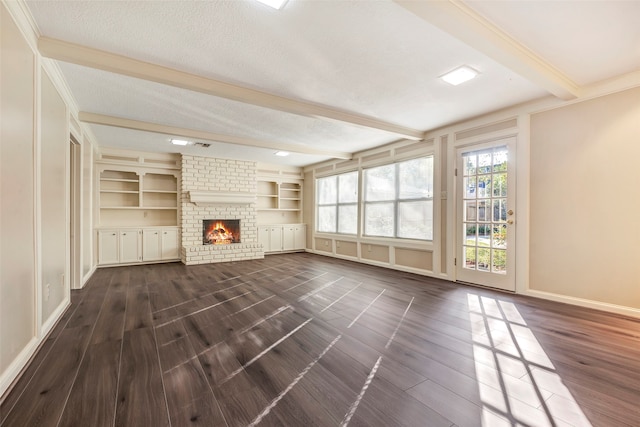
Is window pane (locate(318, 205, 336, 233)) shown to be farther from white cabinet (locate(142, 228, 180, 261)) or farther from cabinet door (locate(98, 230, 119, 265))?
cabinet door (locate(98, 230, 119, 265))

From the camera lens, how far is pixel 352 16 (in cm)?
208

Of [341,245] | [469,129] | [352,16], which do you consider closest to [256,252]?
[341,245]

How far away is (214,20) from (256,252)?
219 inches

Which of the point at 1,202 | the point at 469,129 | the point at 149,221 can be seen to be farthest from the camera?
the point at 149,221

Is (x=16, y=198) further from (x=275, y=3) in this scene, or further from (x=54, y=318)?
(x=275, y=3)

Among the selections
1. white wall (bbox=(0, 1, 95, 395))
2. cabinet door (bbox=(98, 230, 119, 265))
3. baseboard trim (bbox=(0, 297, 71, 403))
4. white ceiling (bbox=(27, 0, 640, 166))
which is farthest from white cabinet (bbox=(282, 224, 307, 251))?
baseboard trim (bbox=(0, 297, 71, 403))

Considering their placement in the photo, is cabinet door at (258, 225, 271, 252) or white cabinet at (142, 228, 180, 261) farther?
cabinet door at (258, 225, 271, 252)

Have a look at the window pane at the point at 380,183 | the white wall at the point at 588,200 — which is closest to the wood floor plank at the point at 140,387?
the white wall at the point at 588,200

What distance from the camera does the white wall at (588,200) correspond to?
298 centimetres

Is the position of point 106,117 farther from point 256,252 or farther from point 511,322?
point 511,322

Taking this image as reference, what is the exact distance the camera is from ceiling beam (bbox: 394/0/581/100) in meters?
1.86

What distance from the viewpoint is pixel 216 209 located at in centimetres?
699

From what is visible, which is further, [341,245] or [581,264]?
[341,245]

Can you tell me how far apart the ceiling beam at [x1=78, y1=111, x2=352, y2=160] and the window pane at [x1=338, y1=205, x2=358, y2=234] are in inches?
49.3
